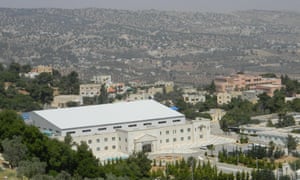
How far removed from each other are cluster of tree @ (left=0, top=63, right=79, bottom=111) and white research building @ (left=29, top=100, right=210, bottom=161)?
8.04m

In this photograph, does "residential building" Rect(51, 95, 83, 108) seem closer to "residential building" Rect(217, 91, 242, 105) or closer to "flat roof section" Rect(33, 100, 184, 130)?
"residential building" Rect(217, 91, 242, 105)

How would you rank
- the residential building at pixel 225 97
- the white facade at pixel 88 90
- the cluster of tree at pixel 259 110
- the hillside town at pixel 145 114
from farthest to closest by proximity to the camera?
the white facade at pixel 88 90 < the residential building at pixel 225 97 < the cluster of tree at pixel 259 110 < the hillside town at pixel 145 114

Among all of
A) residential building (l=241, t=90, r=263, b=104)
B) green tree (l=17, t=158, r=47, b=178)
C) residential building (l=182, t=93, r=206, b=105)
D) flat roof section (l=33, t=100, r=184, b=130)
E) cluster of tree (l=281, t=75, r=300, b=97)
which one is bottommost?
residential building (l=182, t=93, r=206, b=105)

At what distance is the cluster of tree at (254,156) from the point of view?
88.0 feet

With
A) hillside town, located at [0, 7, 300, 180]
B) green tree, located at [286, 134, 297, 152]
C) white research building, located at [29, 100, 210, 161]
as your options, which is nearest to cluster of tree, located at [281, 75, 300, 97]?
hillside town, located at [0, 7, 300, 180]

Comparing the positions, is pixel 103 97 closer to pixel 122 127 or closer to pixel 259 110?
pixel 259 110

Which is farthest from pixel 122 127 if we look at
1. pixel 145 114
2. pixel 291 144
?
pixel 291 144

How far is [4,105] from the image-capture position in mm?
40281

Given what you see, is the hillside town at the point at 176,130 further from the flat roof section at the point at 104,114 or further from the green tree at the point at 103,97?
the green tree at the point at 103,97

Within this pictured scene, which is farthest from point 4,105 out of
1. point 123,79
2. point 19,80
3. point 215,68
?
point 215,68

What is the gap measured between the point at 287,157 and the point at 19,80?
79.4 feet

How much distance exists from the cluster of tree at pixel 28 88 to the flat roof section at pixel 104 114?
8.72 m

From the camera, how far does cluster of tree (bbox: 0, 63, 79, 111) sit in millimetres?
41281

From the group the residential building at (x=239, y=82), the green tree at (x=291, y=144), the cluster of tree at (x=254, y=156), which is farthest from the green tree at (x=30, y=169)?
the residential building at (x=239, y=82)
